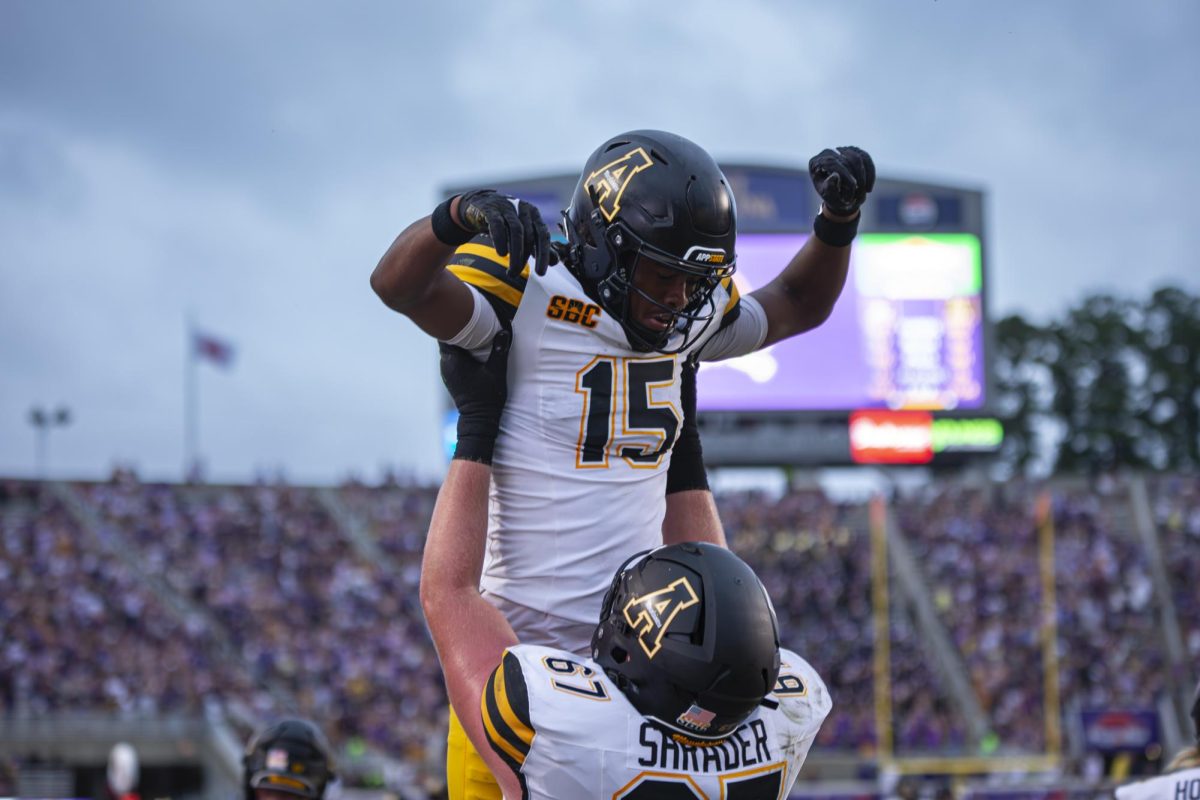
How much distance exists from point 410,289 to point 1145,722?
65.9 ft

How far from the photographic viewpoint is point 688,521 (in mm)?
3748

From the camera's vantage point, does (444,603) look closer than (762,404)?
Yes

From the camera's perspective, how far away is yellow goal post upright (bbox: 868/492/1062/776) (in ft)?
72.5

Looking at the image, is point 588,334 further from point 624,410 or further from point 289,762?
point 289,762

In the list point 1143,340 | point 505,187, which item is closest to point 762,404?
point 505,187

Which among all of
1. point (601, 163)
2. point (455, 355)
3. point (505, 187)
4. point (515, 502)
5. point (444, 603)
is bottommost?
point (444, 603)

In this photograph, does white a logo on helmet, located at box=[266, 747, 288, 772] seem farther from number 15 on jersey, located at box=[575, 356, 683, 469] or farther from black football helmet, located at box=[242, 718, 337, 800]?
number 15 on jersey, located at box=[575, 356, 683, 469]

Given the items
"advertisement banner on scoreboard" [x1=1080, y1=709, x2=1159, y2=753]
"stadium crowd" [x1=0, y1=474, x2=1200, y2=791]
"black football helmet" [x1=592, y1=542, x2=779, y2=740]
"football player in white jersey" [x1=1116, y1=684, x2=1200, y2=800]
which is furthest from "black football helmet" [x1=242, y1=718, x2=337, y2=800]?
"advertisement banner on scoreboard" [x1=1080, y1=709, x2=1159, y2=753]

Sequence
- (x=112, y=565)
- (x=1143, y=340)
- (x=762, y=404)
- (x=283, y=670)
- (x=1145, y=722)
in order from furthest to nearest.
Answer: (x=1143, y=340), (x=762, y=404), (x=112, y=565), (x=283, y=670), (x=1145, y=722)

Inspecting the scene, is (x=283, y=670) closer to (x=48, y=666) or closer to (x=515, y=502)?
(x=48, y=666)

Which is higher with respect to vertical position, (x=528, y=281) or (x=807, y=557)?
(x=528, y=281)

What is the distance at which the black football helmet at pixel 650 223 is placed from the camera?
314 cm

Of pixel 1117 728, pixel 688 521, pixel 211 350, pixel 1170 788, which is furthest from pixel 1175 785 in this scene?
pixel 211 350

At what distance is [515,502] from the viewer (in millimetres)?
3381
